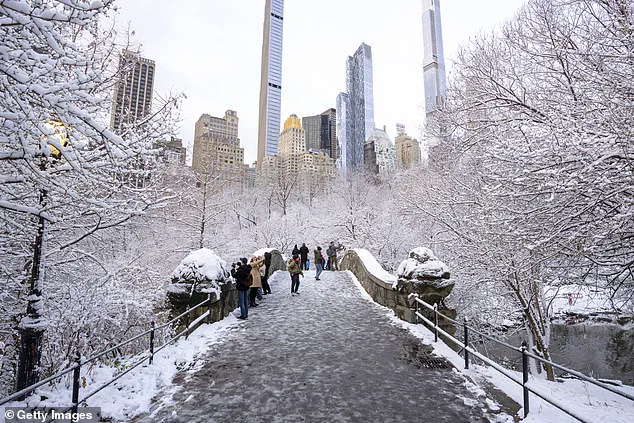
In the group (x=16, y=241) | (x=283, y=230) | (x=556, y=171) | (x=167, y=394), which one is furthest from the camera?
(x=283, y=230)

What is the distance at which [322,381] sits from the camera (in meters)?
5.27

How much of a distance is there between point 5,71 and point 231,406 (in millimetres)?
4401

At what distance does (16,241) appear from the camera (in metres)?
7.13

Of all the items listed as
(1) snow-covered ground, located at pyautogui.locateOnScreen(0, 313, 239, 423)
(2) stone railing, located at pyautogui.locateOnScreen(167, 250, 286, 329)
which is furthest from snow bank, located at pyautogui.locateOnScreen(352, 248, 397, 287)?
(1) snow-covered ground, located at pyautogui.locateOnScreen(0, 313, 239, 423)

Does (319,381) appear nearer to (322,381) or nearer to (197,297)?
(322,381)

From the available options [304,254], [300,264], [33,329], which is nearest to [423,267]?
[33,329]

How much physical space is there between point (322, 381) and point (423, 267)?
4.40 m

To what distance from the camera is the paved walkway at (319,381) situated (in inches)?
169

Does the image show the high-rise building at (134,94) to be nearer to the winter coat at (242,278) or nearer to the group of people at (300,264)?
the winter coat at (242,278)

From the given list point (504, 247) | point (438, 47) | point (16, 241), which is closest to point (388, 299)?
point (504, 247)

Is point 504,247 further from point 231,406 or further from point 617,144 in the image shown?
point 231,406

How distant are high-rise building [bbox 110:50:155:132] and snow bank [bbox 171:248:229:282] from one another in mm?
3658

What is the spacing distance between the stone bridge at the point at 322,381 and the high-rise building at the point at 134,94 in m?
6.03

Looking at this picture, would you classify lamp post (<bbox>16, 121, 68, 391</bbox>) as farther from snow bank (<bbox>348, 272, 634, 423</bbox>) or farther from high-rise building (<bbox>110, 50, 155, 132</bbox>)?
snow bank (<bbox>348, 272, 634, 423</bbox>)
